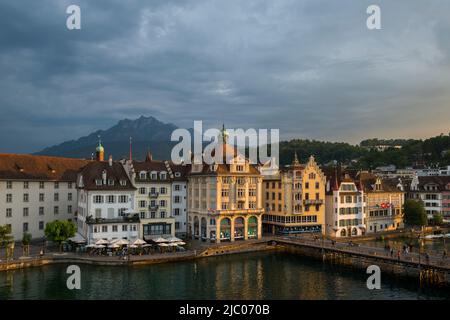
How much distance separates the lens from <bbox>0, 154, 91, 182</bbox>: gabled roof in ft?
264

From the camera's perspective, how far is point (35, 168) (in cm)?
8506

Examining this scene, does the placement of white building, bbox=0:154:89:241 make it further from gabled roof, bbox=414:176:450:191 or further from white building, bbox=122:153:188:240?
gabled roof, bbox=414:176:450:191

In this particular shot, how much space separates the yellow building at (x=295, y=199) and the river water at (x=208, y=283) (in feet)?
72.8

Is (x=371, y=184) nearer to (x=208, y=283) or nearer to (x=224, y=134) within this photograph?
(x=224, y=134)

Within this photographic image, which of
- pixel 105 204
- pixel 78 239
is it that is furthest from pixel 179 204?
pixel 78 239

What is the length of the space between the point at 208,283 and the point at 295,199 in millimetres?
38588

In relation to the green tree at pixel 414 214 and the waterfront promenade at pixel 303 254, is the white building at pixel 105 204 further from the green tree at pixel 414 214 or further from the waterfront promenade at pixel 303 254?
the green tree at pixel 414 214

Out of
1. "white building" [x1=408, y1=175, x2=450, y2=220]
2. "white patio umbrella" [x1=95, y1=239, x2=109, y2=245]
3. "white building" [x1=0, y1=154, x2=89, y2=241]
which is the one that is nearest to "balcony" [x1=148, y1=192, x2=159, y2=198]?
"white patio umbrella" [x1=95, y1=239, x2=109, y2=245]

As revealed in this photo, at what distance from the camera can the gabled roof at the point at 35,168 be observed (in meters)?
80.4

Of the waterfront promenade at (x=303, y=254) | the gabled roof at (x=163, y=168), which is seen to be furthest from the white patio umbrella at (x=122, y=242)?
the gabled roof at (x=163, y=168)

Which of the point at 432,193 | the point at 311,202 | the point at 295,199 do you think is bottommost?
the point at 311,202

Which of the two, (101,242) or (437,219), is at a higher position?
(101,242)
